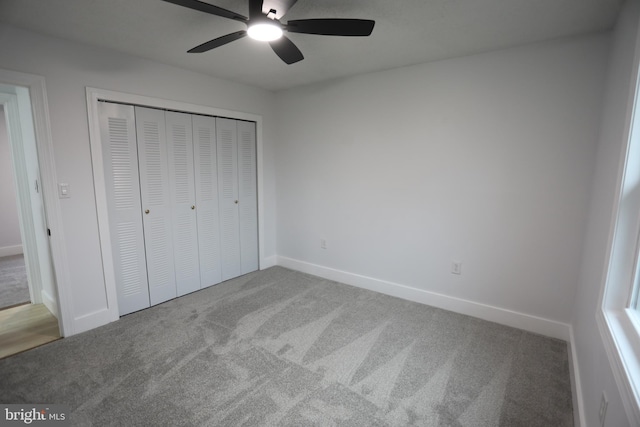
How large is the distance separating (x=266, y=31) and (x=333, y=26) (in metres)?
0.42

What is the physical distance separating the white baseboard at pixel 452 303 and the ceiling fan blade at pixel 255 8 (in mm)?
2766

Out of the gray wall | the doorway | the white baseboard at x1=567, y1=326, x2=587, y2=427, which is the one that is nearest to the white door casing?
the gray wall

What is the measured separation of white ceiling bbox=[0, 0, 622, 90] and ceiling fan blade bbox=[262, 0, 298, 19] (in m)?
0.28

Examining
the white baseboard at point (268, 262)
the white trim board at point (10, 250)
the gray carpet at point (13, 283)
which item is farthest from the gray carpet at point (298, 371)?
the white trim board at point (10, 250)

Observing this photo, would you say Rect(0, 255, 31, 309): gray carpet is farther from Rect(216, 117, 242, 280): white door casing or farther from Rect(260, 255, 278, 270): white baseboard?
Rect(260, 255, 278, 270): white baseboard

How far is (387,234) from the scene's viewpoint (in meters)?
3.26

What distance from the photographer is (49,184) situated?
7.53ft

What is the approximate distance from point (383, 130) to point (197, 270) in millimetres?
2594

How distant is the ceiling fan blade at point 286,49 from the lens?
189 centimetres

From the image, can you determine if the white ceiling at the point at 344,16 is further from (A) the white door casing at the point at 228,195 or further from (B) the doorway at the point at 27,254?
(A) the white door casing at the point at 228,195

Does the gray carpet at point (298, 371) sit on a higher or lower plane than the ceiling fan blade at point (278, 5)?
lower

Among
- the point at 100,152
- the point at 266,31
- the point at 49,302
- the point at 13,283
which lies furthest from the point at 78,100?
the point at 13,283

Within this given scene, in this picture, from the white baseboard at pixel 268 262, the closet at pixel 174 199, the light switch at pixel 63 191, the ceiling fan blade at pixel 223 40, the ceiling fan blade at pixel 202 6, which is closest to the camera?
the ceiling fan blade at pixel 202 6

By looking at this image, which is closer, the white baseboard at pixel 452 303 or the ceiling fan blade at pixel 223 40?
the ceiling fan blade at pixel 223 40
